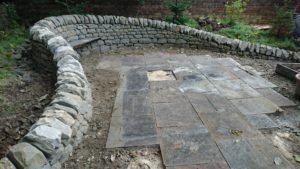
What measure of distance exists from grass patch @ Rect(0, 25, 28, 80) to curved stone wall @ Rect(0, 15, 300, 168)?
0.43 meters

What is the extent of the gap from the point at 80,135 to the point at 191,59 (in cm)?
324

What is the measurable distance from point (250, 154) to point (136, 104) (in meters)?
1.42

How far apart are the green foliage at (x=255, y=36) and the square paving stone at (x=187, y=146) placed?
14.3 ft

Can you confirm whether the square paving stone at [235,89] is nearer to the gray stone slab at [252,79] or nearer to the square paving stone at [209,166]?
the gray stone slab at [252,79]

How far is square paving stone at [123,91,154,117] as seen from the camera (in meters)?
2.93

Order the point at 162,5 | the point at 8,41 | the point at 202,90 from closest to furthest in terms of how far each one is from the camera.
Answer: the point at 202,90, the point at 8,41, the point at 162,5

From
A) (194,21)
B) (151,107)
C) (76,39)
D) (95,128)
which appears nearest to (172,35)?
(194,21)

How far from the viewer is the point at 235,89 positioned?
3.62m

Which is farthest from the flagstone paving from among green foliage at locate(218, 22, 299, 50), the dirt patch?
green foliage at locate(218, 22, 299, 50)

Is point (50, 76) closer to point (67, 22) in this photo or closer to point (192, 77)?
point (67, 22)

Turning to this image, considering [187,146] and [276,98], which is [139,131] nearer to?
[187,146]

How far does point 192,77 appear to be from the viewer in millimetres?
4066

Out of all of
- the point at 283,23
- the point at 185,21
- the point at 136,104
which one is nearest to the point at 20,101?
the point at 136,104

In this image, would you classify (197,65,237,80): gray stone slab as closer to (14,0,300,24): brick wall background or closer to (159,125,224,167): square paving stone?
(159,125,224,167): square paving stone
